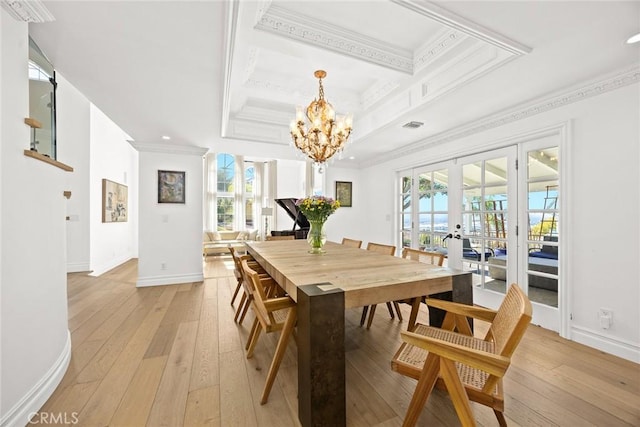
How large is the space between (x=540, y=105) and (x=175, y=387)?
13.2 ft

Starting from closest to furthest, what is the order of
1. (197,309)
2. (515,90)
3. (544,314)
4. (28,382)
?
1. (28,382)
2. (515,90)
3. (544,314)
4. (197,309)

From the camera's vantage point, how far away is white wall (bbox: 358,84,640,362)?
2.06 m

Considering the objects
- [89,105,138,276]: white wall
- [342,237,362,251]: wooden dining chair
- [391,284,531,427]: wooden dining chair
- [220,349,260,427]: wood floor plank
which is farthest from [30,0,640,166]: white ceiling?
[89,105,138,276]: white wall

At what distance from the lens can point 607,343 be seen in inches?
85.0

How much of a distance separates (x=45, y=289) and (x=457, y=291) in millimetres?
2654

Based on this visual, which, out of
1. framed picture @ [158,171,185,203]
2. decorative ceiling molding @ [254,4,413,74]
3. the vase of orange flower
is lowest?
the vase of orange flower

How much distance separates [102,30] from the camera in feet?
5.13

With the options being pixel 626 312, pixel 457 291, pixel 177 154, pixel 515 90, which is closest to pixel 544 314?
pixel 626 312

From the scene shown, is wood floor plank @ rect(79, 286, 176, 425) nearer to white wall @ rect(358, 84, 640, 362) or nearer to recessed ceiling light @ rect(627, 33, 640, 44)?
white wall @ rect(358, 84, 640, 362)

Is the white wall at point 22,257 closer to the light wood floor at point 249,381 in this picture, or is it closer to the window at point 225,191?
the light wood floor at point 249,381

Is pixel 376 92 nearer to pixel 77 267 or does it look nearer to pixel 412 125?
pixel 412 125

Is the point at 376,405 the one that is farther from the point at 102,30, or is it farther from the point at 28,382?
the point at 102,30

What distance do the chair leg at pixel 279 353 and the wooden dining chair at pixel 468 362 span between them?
65cm

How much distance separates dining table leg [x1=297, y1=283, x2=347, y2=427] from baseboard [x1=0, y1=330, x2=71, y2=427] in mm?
1466
